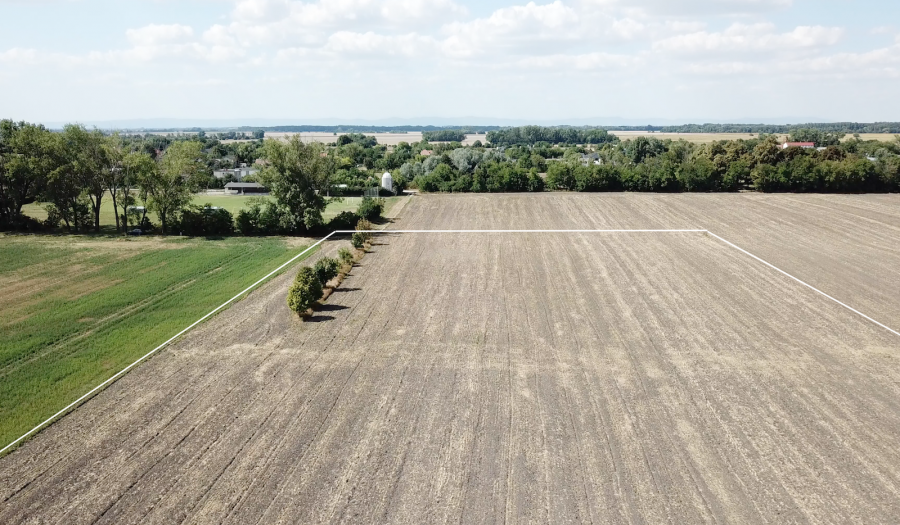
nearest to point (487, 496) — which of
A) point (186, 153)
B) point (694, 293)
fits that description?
point (694, 293)

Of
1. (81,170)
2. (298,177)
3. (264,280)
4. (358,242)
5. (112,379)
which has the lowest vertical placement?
(112,379)

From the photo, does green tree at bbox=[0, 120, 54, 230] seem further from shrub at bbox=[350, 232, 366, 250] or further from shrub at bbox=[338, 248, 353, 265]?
shrub at bbox=[338, 248, 353, 265]

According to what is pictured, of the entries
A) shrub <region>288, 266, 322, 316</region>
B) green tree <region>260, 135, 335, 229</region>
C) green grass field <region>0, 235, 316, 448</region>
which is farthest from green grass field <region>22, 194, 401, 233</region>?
shrub <region>288, 266, 322, 316</region>

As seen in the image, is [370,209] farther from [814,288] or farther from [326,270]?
[814,288]

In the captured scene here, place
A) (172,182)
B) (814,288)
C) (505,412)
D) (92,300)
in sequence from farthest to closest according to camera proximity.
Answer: (172,182) → (814,288) → (92,300) → (505,412)

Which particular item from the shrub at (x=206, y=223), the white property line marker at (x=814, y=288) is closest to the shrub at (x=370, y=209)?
the shrub at (x=206, y=223)

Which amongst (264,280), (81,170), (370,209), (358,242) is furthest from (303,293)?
(81,170)

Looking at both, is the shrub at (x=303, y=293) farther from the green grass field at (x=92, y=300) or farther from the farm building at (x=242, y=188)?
the farm building at (x=242, y=188)
